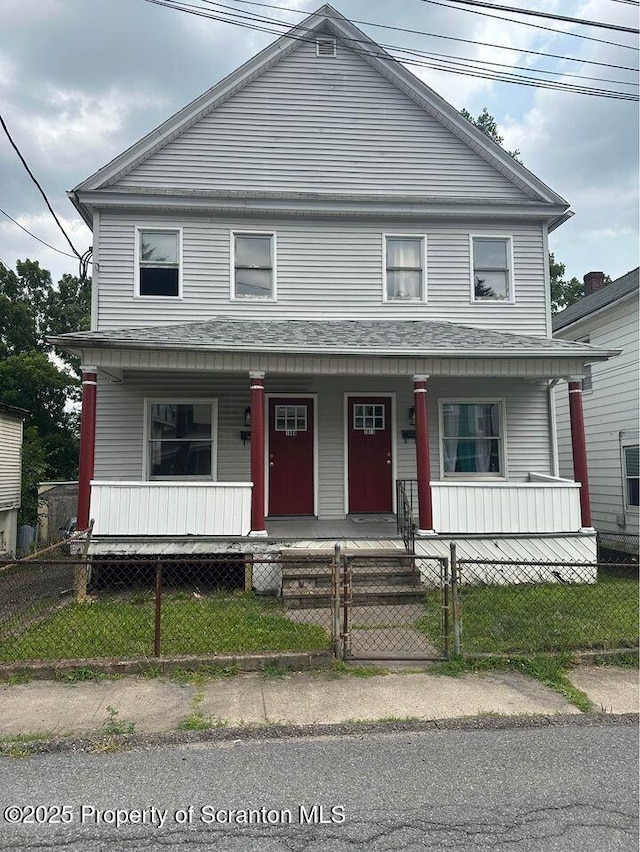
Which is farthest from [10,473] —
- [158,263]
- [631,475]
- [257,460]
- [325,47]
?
[631,475]

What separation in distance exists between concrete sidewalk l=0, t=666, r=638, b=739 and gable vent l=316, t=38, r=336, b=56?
10936mm

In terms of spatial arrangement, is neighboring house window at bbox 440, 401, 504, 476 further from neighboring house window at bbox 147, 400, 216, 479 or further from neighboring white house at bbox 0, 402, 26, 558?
neighboring white house at bbox 0, 402, 26, 558

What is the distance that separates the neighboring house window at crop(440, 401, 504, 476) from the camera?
31.8 feet

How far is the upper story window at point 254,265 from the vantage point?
31.7ft

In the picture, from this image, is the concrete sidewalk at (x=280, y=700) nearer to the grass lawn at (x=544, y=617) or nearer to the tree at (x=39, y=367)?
the grass lawn at (x=544, y=617)

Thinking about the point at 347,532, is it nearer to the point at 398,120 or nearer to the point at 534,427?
the point at 534,427

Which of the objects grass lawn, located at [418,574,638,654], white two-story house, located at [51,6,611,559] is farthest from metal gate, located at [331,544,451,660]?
white two-story house, located at [51,6,611,559]

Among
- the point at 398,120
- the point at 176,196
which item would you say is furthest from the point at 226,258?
the point at 398,120

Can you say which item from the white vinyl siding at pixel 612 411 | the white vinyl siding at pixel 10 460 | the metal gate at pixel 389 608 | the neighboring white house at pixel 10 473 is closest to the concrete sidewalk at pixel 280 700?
the metal gate at pixel 389 608

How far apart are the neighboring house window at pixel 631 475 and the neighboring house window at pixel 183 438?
28.6 feet

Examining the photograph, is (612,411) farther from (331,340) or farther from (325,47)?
(325,47)

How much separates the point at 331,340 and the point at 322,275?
2.27 meters

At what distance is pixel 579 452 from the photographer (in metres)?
8.30

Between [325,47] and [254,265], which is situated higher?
[325,47]
